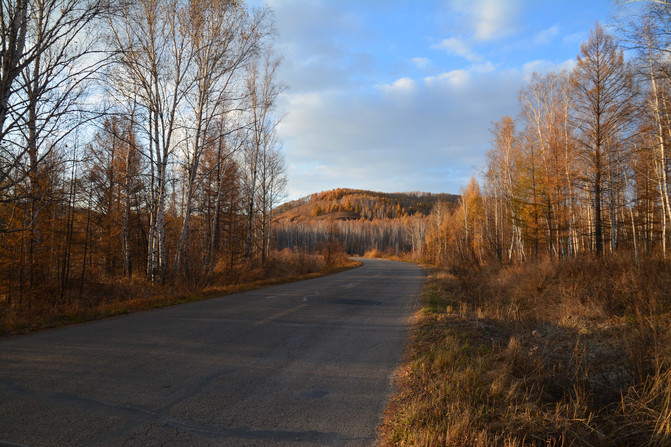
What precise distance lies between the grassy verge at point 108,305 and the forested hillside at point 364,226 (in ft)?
73.2

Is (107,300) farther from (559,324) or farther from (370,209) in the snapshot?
(370,209)

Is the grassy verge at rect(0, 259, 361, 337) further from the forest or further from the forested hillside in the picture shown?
the forested hillside

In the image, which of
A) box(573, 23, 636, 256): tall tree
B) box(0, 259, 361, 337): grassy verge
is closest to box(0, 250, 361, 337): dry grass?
box(0, 259, 361, 337): grassy verge

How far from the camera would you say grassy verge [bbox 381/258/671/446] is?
3334mm

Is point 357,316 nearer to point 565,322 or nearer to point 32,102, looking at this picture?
point 565,322

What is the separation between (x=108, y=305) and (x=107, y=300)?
5.63ft

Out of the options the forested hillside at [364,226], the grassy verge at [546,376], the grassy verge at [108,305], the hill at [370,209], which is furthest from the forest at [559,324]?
the hill at [370,209]

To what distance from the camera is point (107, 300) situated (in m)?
10.3

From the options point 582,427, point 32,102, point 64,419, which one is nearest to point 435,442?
point 582,427

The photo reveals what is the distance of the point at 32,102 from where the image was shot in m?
6.16

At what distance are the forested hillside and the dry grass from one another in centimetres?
1782

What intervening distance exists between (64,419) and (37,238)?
996cm

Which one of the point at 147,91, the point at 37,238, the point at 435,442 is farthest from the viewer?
the point at 147,91

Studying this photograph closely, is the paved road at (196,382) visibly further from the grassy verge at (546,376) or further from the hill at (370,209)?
the hill at (370,209)
